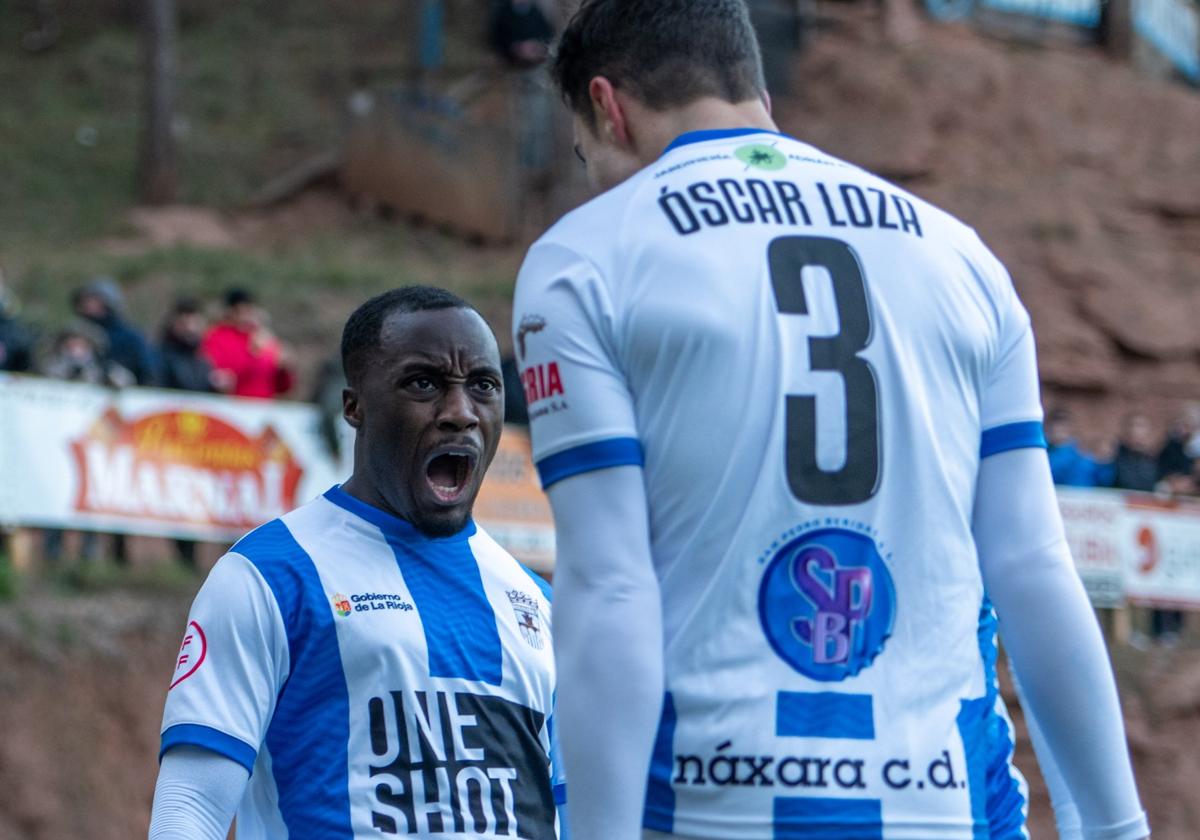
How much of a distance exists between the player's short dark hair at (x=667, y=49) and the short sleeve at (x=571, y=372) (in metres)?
0.34

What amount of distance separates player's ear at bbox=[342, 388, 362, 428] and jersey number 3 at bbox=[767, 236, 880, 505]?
195cm

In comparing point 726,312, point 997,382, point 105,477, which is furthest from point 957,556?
point 105,477

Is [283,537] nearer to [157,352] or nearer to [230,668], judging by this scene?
[230,668]

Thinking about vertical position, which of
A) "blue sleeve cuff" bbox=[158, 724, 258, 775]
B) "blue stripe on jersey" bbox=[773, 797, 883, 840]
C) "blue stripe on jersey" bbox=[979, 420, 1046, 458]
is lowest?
"blue stripe on jersey" bbox=[773, 797, 883, 840]

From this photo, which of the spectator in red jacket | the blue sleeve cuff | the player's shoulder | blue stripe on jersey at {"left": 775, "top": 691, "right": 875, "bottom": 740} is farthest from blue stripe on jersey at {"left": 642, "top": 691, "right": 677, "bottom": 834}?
the spectator in red jacket

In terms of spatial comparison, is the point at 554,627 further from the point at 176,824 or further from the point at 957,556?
the point at 176,824

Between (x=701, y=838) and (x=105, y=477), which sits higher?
(x=105, y=477)

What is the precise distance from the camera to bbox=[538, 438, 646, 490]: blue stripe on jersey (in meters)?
2.96

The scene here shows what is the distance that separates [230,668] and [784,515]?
65.1 inches

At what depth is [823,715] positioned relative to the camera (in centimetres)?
297

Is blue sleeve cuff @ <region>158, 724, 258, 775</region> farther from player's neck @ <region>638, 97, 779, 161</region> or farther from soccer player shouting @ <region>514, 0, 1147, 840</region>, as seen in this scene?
player's neck @ <region>638, 97, 779, 161</region>

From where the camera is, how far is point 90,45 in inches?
1287

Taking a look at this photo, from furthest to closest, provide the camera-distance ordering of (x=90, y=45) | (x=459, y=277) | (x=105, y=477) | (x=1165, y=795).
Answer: (x=90, y=45) < (x=459, y=277) < (x=1165, y=795) < (x=105, y=477)

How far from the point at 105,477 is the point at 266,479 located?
118 cm
